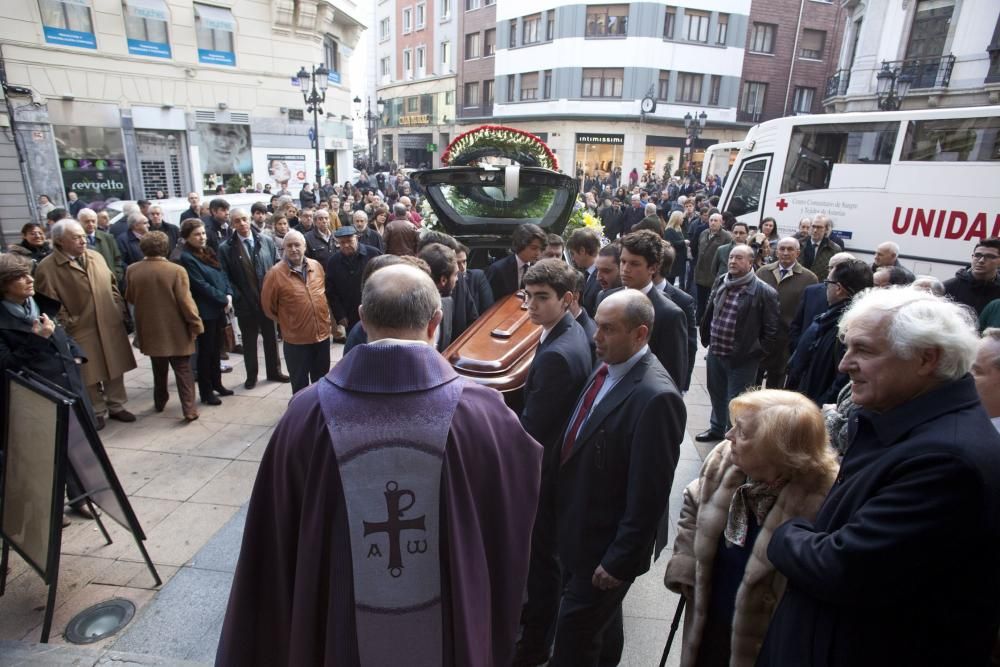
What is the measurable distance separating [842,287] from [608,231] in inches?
366

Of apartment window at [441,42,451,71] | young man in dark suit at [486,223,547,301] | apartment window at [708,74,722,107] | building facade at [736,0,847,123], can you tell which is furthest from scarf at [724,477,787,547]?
apartment window at [441,42,451,71]

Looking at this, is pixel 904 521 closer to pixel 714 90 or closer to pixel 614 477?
pixel 614 477

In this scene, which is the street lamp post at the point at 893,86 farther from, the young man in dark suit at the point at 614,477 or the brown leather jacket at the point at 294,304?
the young man in dark suit at the point at 614,477

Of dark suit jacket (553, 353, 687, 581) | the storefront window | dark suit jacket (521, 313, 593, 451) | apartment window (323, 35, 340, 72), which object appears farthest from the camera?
apartment window (323, 35, 340, 72)

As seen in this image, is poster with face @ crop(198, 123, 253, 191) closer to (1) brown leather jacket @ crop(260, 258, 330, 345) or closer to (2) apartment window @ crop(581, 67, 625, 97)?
(1) brown leather jacket @ crop(260, 258, 330, 345)

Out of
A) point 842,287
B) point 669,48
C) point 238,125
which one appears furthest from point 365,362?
point 669,48

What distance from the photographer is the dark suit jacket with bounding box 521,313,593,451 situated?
2.71 meters

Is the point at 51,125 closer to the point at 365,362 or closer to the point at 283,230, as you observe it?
the point at 283,230

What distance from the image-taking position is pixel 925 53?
19.5 meters

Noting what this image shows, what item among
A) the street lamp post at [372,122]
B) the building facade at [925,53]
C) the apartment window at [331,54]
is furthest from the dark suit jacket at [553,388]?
the street lamp post at [372,122]

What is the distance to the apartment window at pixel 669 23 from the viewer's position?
29.7 metres

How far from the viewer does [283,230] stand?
7426 millimetres

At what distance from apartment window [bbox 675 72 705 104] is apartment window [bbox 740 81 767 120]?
2753 mm

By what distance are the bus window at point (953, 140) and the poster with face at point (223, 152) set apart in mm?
→ 19585
